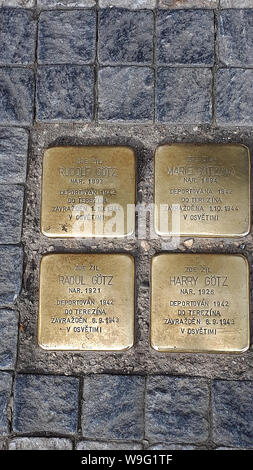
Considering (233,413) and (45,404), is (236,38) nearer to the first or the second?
(233,413)

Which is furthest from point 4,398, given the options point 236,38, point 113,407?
point 236,38

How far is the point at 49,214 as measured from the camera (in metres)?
1.44

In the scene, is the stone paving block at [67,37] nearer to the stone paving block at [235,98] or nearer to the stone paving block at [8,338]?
the stone paving block at [235,98]

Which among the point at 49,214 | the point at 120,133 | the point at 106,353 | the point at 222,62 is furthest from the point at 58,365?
the point at 222,62

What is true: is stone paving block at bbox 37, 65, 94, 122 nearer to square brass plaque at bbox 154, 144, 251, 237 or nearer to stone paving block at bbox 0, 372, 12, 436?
square brass plaque at bbox 154, 144, 251, 237

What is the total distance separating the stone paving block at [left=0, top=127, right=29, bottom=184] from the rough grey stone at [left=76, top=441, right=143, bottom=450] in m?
0.87

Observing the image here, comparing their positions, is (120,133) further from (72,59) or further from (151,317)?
(151,317)

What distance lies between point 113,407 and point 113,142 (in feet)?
2.81

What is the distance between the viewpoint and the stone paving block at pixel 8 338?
1.44 metres

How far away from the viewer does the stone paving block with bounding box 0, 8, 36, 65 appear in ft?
4.96

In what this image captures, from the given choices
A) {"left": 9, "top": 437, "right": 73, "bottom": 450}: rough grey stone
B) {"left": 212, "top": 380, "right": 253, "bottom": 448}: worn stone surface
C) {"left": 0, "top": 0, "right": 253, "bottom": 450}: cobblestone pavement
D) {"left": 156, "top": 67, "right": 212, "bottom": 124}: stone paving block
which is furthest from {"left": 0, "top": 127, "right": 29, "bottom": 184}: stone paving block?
{"left": 212, "top": 380, "right": 253, "bottom": 448}: worn stone surface

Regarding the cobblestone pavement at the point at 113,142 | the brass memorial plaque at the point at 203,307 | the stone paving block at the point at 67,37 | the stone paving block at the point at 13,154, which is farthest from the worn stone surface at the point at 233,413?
the stone paving block at the point at 67,37

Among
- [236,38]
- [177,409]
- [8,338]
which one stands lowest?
[177,409]

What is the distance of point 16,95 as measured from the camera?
1506 mm
